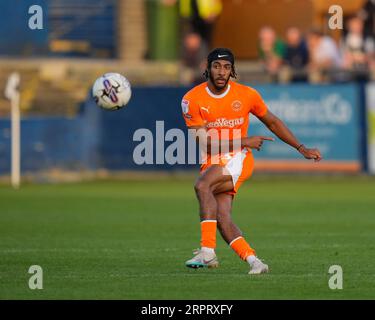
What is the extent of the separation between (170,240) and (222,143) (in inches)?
163

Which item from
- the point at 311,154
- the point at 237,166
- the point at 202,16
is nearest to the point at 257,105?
the point at 237,166

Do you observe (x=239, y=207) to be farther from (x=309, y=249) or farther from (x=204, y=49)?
(x=204, y=49)

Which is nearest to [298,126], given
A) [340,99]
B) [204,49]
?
[340,99]

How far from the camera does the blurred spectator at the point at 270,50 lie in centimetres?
3256

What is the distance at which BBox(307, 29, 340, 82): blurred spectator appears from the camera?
32.0 metres

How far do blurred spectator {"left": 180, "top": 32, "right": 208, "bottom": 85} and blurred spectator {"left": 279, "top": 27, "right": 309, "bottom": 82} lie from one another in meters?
2.15

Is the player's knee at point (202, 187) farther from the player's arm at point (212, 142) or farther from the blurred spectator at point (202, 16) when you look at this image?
the blurred spectator at point (202, 16)

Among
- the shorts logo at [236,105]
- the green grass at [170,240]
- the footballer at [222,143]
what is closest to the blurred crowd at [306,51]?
the green grass at [170,240]

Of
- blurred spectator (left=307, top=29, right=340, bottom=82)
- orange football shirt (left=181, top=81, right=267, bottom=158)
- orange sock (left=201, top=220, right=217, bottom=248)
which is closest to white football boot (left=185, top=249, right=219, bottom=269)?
orange sock (left=201, top=220, right=217, bottom=248)

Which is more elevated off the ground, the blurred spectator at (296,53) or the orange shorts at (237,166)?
the blurred spectator at (296,53)

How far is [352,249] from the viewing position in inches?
605

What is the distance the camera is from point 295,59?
106 ft

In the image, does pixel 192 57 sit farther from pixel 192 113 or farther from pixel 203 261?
pixel 203 261
